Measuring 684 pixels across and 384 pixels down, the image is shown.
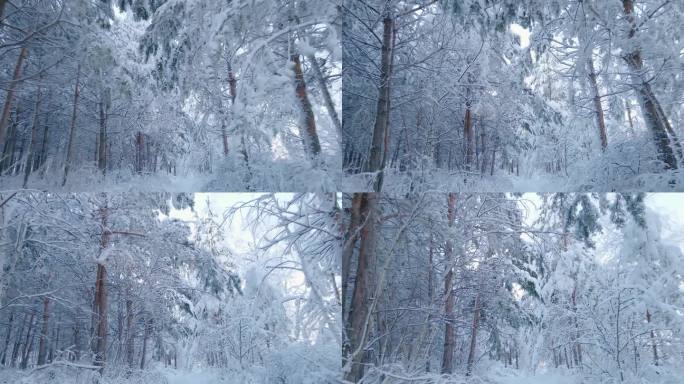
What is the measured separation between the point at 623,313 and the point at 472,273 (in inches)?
28.7

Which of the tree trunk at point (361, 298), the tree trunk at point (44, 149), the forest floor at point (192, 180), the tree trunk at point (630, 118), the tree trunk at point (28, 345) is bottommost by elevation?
the tree trunk at point (28, 345)

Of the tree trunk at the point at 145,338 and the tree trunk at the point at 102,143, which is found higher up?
the tree trunk at the point at 102,143

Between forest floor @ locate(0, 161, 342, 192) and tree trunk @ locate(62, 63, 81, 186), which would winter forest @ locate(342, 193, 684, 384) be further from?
tree trunk @ locate(62, 63, 81, 186)

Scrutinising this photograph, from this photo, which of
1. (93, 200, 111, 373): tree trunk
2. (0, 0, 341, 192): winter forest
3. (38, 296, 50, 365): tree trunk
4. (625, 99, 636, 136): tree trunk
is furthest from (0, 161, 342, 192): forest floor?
(625, 99, 636, 136): tree trunk

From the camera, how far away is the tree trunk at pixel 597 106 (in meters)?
2.85

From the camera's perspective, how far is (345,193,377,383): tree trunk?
117 inches

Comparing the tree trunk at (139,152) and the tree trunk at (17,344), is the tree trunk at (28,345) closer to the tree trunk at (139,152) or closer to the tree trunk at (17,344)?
the tree trunk at (17,344)

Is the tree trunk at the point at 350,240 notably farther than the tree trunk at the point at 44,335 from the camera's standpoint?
Yes

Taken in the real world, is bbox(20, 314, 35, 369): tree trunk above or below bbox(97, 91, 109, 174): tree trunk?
below

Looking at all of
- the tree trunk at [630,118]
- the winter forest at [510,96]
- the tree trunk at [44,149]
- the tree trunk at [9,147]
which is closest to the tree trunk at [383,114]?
the winter forest at [510,96]

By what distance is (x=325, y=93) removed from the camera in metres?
2.92

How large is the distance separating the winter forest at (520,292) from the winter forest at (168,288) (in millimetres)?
207

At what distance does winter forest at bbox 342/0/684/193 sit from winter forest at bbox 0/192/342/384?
486 mm

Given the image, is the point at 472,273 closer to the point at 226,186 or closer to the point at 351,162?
the point at 351,162
